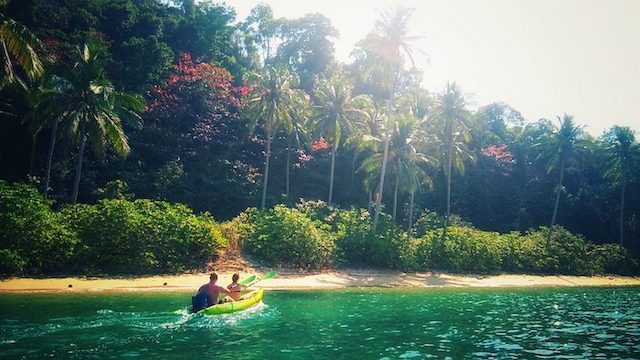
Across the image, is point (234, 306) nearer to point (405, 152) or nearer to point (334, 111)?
point (405, 152)

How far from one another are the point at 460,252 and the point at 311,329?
25072 millimetres

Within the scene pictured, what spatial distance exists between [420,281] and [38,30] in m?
42.2

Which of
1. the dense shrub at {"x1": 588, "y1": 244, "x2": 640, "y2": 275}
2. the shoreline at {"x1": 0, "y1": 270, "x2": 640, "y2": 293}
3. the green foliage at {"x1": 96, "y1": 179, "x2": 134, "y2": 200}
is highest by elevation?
the green foliage at {"x1": 96, "y1": 179, "x2": 134, "y2": 200}

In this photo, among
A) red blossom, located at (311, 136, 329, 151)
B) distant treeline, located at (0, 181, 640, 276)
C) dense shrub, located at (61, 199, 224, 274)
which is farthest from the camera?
red blossom, located at (311, 136, 329, 151)

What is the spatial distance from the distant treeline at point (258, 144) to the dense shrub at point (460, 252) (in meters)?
0.16

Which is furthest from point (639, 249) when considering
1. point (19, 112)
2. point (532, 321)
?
point (19, 112)

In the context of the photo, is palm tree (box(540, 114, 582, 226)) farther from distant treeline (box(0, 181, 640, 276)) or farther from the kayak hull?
the kayak hull

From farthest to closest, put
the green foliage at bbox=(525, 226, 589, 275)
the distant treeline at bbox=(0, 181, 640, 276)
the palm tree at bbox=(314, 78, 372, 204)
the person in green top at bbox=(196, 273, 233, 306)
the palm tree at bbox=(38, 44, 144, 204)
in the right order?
the palm tree at bbox=(314, 78, 372, 204), the green foliage at bbox=(525, 226, 589, 275), the palm tree at bbox=(38, 44, 144, 204), the distant treeline at bbox=(0, 181, 640, 276), the person in green top at bbox=(196, 273, 233, 306)

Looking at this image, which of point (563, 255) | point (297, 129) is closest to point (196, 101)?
point (297, 129)

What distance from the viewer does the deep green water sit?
13453 mm

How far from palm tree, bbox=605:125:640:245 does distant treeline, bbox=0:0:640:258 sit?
180mm

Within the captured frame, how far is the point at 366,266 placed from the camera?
36.2 meters

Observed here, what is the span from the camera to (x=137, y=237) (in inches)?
1112

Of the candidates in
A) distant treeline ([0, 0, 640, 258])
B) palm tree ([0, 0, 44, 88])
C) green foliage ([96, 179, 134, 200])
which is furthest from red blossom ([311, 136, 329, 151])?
palm tree ([0, 0, 44, 88])
